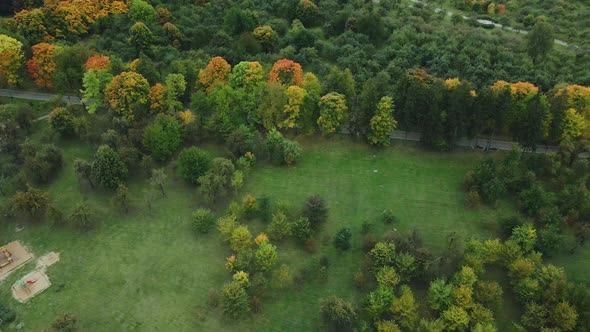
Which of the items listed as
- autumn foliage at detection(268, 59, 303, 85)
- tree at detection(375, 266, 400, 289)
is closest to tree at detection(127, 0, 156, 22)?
autumn foliage at detection(268, 59, 303, 85)

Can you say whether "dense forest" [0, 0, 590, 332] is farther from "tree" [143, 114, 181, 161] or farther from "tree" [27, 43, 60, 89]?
"tree" [27, 43, 60, 89]

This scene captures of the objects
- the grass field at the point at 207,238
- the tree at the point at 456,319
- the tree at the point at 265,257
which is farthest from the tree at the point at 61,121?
the tree at the point at 456,319

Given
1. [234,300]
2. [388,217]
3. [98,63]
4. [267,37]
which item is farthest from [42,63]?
[388,217]

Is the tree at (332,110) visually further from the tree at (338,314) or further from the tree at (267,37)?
the tree at (338,314)

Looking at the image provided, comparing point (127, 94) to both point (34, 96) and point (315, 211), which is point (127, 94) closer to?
point (34, 96)

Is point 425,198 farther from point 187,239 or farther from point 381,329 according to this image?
point 187,239

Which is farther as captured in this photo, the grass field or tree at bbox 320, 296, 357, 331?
the grass field
